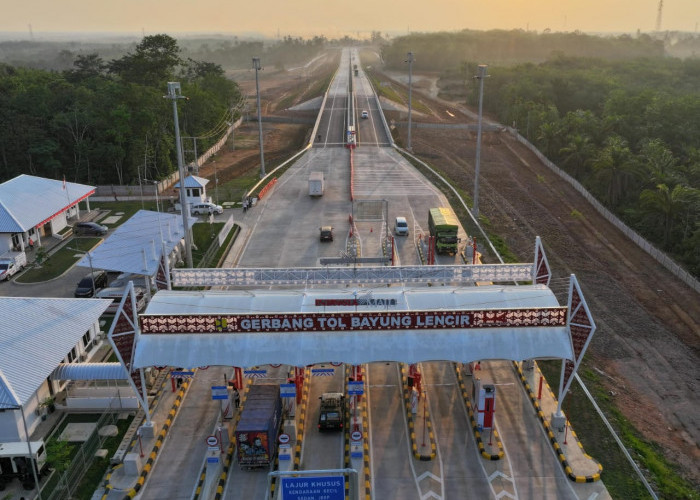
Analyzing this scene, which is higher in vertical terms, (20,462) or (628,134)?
(628,134)

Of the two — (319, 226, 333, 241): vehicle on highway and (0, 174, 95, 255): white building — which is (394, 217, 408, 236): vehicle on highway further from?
(0, 174, 95, 255): white building

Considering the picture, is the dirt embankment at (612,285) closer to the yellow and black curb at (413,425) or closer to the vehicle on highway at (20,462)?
the yellow and black curb at (413,425)

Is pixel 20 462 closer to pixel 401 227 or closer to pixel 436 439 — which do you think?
pixel 436 439

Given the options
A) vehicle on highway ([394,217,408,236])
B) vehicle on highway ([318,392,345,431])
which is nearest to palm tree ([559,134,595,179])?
vehicle on highway ([394,217,408,236])

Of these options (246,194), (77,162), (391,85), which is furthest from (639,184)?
(391,85)

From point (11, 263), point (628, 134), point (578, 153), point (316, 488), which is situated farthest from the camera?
point (628, 134)

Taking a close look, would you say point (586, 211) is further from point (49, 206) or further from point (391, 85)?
point (391, 85)

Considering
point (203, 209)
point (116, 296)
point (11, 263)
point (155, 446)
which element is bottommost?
point (155, 446)

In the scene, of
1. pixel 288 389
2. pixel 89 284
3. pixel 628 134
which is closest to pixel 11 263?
pixel 89 284
